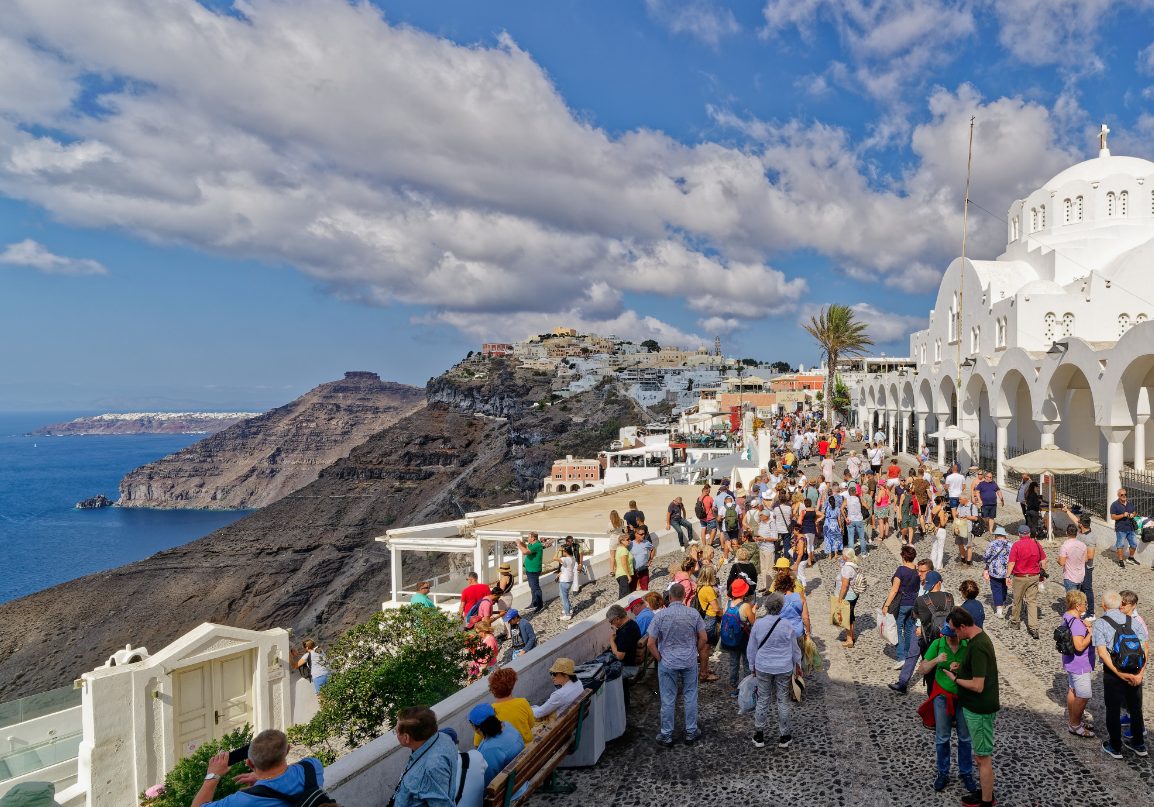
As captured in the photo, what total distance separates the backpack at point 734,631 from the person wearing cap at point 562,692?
1.72 m

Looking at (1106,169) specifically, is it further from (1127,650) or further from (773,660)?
(773,660)

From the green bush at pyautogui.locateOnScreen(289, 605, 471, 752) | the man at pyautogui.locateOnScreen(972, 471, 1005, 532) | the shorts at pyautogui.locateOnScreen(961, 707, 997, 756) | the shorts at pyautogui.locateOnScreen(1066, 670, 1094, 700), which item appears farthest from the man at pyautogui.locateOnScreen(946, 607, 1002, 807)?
the man at pyautogui.locateOnScreen(972, 471, 1005, 532)

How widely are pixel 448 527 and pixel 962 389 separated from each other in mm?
18536

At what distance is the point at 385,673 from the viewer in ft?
18.4

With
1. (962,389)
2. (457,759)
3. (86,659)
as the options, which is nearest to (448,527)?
(457,759)

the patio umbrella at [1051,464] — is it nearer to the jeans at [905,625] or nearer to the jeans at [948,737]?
the jeans at [905,625]

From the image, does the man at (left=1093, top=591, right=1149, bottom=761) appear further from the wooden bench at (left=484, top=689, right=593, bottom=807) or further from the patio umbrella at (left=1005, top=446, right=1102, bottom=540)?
the patio umbrella at (left=1005, top=446, right=1102, bottom=540)

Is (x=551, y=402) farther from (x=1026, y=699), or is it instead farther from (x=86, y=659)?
(x=1026, y=699)

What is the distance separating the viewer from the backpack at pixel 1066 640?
16.3 ft

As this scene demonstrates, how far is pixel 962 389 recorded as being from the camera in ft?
77.5

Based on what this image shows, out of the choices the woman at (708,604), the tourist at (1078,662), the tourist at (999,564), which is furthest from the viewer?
the tourist at (999,564)

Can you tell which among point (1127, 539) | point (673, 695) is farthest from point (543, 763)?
point (1127, 539)

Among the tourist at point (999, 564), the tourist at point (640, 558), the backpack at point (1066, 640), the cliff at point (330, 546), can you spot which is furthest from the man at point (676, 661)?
the cliff at point (330, 546)

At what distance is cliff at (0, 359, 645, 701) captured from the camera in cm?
6309
